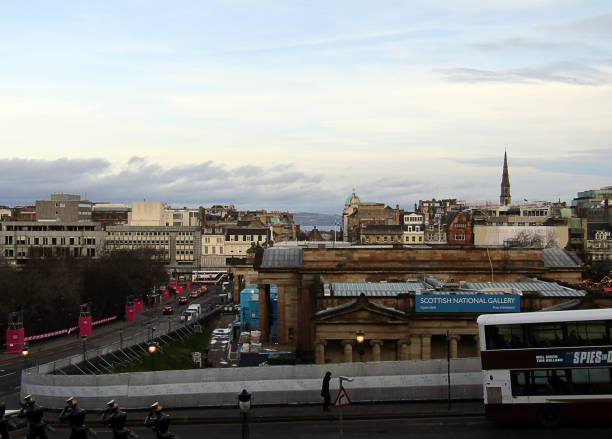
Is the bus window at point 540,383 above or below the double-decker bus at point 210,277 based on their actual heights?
above

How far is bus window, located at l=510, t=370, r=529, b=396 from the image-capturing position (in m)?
30.4

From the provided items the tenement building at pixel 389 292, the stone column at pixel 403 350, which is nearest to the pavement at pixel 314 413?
the tenement building at pixel 389 292

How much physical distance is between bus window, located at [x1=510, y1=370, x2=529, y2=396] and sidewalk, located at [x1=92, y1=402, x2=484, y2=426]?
3419 mm

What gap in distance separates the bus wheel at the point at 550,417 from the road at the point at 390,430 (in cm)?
29

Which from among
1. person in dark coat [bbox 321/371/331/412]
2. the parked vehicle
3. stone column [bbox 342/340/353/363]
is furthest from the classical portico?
the parked vehicle

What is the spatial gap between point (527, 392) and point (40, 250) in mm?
146966

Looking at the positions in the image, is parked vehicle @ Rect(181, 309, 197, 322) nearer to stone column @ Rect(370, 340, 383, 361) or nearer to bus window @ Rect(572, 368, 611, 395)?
stone column @ Rect(370, 340, 383, 361)

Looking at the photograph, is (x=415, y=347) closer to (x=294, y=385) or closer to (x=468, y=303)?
(x=468, y=303)

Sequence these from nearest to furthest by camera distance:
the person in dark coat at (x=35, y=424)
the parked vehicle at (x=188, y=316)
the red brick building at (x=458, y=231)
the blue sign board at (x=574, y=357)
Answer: the person in dark coat at (x=35, y=424), the blue sign board at (x=574, y=357), the parked vehicle at (x=188, y=316), the red brick building at (x=458, y=231)

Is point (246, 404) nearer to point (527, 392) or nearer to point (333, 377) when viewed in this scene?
point (333, 377)

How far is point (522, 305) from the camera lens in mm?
51688

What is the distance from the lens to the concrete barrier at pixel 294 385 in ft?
118

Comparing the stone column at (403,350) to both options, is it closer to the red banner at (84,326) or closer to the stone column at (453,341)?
the stone column at (453,341)

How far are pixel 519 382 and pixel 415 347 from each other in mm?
21539
